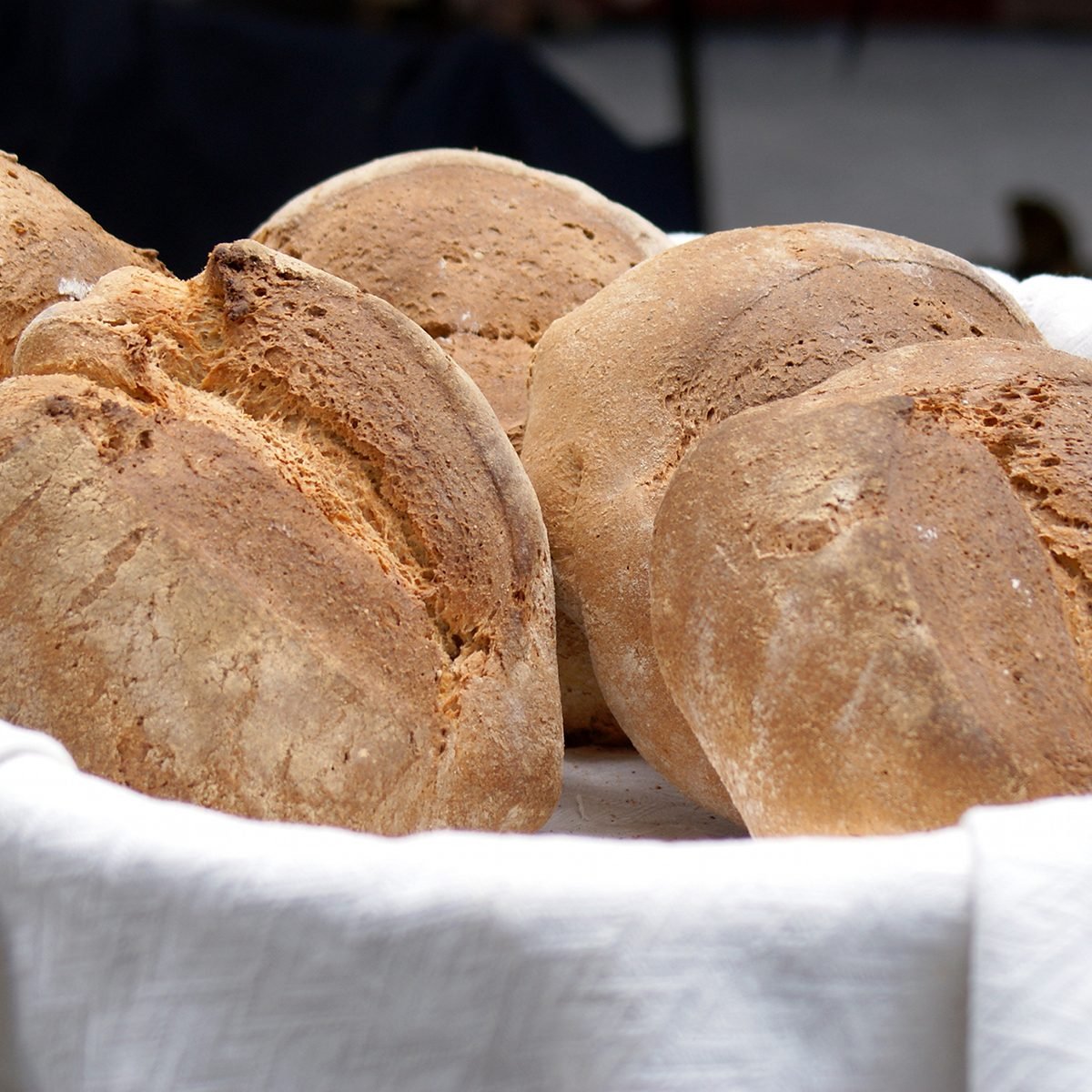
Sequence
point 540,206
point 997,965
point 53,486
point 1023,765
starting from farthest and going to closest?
1. point 540,206
2. point 53,486
3. point 1023,765
4. point 997,965

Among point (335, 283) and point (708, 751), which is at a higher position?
point (335, 283)

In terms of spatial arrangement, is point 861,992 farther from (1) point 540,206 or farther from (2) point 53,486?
(1) point 540,206

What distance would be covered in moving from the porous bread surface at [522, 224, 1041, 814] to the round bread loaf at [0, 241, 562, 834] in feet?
0.33

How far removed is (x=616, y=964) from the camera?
827 millimetres

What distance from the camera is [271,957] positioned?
0.84m


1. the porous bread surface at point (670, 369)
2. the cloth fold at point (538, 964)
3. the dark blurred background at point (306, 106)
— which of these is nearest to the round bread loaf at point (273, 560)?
the porous bread surface at point (670, 369)

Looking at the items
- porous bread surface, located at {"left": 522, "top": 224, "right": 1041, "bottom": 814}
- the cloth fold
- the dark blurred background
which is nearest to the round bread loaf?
porous bread surface, located at {"left": 522, "top": 224, "right": 1041, "bottom": 814}

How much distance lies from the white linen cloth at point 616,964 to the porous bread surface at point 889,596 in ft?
0.68

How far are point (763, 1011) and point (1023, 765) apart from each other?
0.33 metres

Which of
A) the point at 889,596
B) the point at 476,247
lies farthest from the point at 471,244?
the point at 889,596

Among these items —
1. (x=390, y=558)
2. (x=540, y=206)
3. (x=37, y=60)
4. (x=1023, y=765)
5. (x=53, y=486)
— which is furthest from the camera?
(x=37, y=60)

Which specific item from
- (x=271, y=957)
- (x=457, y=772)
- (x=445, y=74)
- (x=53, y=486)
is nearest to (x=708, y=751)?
(x=457, y=772)

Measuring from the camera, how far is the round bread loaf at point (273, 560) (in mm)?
1153

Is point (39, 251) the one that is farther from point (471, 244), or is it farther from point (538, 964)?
point (538, 964)
